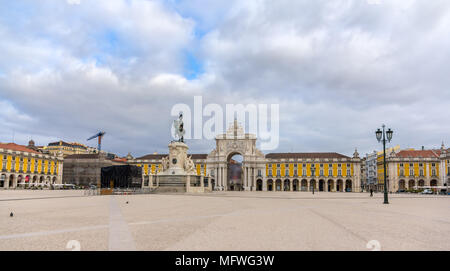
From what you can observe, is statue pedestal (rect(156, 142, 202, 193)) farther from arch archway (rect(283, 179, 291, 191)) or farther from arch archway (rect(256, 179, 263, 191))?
arch archway (rect(283, 179, 291, 191))

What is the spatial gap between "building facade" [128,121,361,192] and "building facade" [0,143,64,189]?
39.8 m

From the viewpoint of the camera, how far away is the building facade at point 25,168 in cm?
7838

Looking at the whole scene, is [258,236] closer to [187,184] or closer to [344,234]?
[344,234]

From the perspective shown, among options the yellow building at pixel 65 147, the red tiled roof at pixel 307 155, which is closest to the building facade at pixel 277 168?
the red tiled roof at pixel 307 155

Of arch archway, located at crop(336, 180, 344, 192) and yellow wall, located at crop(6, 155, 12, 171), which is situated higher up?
yellow wall, located at crop(6, 155, 12, 171)

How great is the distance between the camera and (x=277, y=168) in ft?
335

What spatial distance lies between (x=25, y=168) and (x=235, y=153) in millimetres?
55037

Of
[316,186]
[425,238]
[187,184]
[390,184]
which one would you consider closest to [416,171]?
[390,184]

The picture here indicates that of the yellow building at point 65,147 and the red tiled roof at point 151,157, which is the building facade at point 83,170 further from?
the yellow building at point 65,147

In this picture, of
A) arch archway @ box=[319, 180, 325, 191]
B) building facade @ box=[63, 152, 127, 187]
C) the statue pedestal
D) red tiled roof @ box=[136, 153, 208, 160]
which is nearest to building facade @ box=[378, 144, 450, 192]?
arch archway @ box=[319, 180, 325, 191]

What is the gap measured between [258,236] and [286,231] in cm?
121

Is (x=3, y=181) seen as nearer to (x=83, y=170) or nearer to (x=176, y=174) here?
(x=83, y=170)

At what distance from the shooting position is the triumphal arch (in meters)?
97.9
